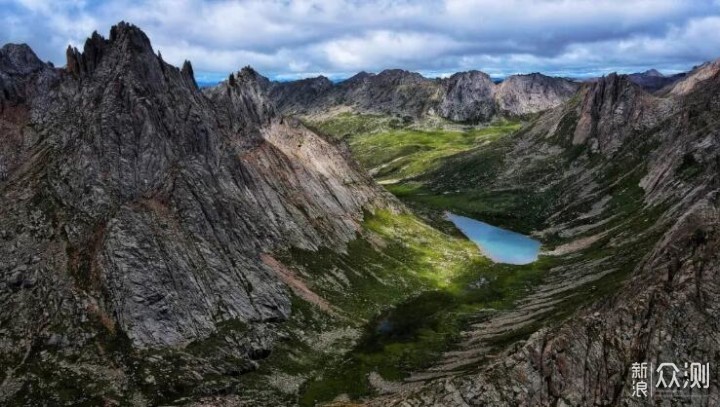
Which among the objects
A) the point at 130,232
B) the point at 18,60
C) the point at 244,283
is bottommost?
the point at 244,283

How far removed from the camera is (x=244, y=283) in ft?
379

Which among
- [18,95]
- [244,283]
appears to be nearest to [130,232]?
[244,283]

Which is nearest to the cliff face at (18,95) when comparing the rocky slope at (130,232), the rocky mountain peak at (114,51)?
the rocky slope at (130,232)

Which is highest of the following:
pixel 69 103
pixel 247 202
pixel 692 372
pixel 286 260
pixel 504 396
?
pixel 69 103

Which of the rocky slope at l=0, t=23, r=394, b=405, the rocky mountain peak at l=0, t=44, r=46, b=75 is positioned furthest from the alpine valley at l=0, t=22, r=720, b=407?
the rocky mountain peak at l=0, t=44, r=46, b=75

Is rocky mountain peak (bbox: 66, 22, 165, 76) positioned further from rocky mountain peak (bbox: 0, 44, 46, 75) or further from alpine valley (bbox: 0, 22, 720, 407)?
rocky mountain peak (bbox: 0, 44, 46, 75)

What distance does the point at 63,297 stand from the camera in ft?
307

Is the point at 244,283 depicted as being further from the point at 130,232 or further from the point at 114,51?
the point at 114,51

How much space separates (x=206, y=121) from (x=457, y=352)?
252 ft

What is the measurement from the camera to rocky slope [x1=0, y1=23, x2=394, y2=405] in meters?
87.9

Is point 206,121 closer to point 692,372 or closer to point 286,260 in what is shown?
point 286,260

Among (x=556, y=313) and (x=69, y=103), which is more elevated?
(x=69, y=103)

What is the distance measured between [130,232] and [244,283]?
74.3 feet

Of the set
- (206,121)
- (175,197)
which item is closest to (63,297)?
(175,197)
